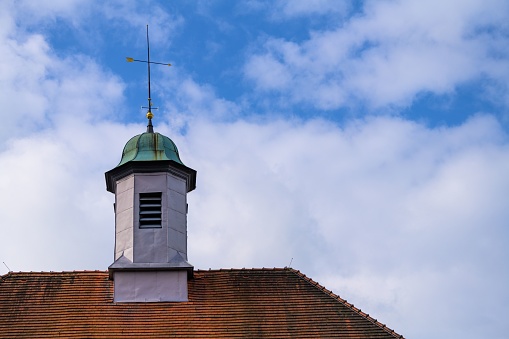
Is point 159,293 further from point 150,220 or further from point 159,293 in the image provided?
point 150,220

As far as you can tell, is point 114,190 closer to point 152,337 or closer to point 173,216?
point 173,216

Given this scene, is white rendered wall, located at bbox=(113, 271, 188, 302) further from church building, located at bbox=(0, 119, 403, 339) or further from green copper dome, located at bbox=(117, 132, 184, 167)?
green copper dome, located at bbox=(117, 132, 184, 167)

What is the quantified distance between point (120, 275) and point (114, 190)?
3699 millimetres

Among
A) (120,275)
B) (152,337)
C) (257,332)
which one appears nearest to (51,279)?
(120,275)

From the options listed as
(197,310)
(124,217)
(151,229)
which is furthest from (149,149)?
(197,310)

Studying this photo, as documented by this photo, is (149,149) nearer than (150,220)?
No

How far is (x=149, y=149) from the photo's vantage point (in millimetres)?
37594

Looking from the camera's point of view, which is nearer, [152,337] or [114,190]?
[152,337]

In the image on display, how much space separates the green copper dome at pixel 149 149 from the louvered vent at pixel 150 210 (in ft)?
4.08

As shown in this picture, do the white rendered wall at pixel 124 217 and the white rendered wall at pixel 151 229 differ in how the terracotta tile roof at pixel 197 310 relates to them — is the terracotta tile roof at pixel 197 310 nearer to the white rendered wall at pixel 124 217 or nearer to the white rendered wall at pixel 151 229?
the white rendered wall at pixel 124 217

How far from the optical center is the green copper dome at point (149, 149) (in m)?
37.3

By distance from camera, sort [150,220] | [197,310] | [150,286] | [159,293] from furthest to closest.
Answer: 1. [150,220]
2. [150,286]
3. [159,293]
4. [197,310]

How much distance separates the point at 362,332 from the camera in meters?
32.9

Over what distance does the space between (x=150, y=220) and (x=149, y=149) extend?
257cm
